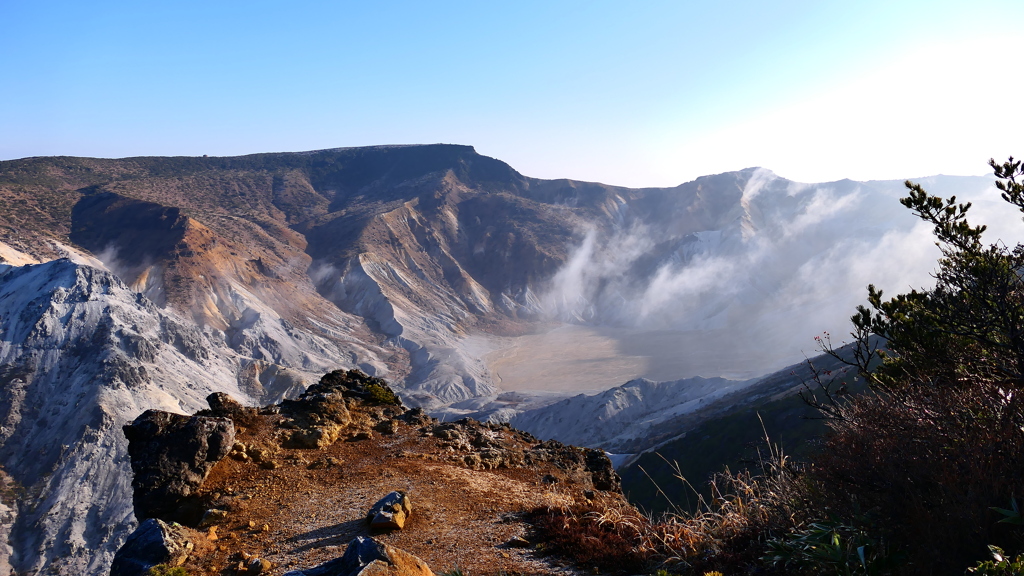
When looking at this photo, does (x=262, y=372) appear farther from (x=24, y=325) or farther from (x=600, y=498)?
(x=600, y=498)

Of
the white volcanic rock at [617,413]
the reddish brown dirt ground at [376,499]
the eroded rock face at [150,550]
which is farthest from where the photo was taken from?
the white volcanic rock at [617,413]

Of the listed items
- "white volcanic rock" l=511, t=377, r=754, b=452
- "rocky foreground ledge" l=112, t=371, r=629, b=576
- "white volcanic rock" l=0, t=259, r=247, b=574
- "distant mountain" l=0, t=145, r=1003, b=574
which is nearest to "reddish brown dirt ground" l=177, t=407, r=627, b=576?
"rocky foreground ledge" l=112, t=371, r=629, b=576

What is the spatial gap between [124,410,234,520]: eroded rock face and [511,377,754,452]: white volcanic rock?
5695cm

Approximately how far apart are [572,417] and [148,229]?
76803mm

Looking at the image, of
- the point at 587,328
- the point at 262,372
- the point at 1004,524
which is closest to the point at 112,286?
the point at 262,372

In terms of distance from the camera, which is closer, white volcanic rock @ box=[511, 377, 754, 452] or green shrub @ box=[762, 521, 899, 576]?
green shrub @ box=[762, 521, 899, 576]

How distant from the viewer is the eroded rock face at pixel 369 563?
5.40 m

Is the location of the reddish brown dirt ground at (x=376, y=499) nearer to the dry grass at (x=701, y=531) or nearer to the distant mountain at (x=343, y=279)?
the dry grass at (x=701, y=531)

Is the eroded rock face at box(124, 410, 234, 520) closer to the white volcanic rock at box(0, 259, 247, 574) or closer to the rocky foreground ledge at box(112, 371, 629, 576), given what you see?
the rocky foreground ledge at box(112, 371, 629, 576)

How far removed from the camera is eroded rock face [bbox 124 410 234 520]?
9.64m

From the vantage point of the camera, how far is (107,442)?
4212 centimetres

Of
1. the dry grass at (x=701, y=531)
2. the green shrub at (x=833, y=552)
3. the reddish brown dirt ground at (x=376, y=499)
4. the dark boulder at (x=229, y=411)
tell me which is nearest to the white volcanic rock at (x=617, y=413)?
the reddish brown dirt ground at (x=376, y=499)

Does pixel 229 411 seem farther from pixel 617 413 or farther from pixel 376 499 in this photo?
pixel 617 413

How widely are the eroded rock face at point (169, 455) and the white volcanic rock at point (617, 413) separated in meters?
57.0
